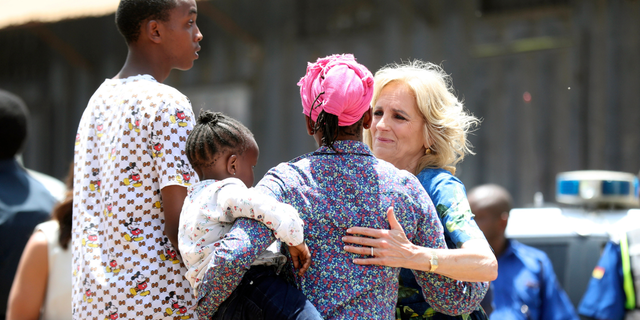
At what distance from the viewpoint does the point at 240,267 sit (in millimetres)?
1686

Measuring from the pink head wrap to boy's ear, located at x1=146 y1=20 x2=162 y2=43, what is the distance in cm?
62

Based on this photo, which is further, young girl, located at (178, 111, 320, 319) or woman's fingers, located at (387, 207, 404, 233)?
woman's fingers, located at (387, 207, 404, 233)

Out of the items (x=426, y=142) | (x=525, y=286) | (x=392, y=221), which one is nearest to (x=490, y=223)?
(x=525, y=286)

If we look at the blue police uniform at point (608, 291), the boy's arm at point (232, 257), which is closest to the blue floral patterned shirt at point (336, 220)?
the boy's arm at point (232, 257)

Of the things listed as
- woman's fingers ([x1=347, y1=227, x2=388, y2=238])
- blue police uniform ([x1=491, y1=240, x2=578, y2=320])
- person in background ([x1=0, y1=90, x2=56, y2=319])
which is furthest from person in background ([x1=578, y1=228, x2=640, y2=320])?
person in background ([x1=0, y1=90, x2=56, y2=319])

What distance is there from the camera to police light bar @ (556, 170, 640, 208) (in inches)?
191

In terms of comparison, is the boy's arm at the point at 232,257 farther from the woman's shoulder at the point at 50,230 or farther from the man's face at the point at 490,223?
the man's face at the point at 490,223

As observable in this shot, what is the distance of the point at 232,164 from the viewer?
197cm

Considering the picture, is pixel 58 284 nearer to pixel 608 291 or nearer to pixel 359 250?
pixel 359 250

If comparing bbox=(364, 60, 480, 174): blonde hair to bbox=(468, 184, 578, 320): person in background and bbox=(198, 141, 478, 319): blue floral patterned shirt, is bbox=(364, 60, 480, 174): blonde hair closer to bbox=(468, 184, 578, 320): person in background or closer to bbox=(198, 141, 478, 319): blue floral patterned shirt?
bbox=(198, 141, 478, 319): blue floral patterned shirt

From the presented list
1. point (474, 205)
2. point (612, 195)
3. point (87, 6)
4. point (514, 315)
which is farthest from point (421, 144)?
point (87, 6)

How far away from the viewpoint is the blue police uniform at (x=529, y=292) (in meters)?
4.25

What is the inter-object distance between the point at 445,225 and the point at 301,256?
0.62 metres

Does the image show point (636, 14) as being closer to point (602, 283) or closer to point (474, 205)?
point (474, 205)
